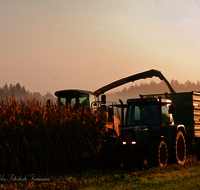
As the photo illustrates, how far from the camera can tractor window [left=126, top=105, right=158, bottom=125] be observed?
439 inches

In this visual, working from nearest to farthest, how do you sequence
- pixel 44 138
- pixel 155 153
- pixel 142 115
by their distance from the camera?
pixel 155 153 < pixel 44 138 < pixel 142 115

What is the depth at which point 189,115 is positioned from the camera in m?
13.2

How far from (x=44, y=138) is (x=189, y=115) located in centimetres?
658

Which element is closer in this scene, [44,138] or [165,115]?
[44,138]

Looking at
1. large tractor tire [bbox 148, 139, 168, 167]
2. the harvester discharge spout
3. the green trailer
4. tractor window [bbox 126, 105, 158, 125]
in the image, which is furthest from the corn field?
the harvester discharge spout

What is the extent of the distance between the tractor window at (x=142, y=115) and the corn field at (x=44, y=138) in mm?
1319

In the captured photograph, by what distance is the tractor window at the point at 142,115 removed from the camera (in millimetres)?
11156

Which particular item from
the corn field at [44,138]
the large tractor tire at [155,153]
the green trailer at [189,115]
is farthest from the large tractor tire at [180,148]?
the corn field at [44,138]

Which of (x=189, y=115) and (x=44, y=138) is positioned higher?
(x=189, y=115)

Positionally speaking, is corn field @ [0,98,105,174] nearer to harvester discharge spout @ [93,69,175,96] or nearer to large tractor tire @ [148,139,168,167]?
large tractor tire @ [148,139,168,167]

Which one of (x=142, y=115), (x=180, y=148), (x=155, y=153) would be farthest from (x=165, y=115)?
(x=155, y=153)

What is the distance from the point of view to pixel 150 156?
10023mm

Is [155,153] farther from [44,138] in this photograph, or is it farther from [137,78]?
[137,78]

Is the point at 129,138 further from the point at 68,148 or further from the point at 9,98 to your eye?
the point at 9,98
